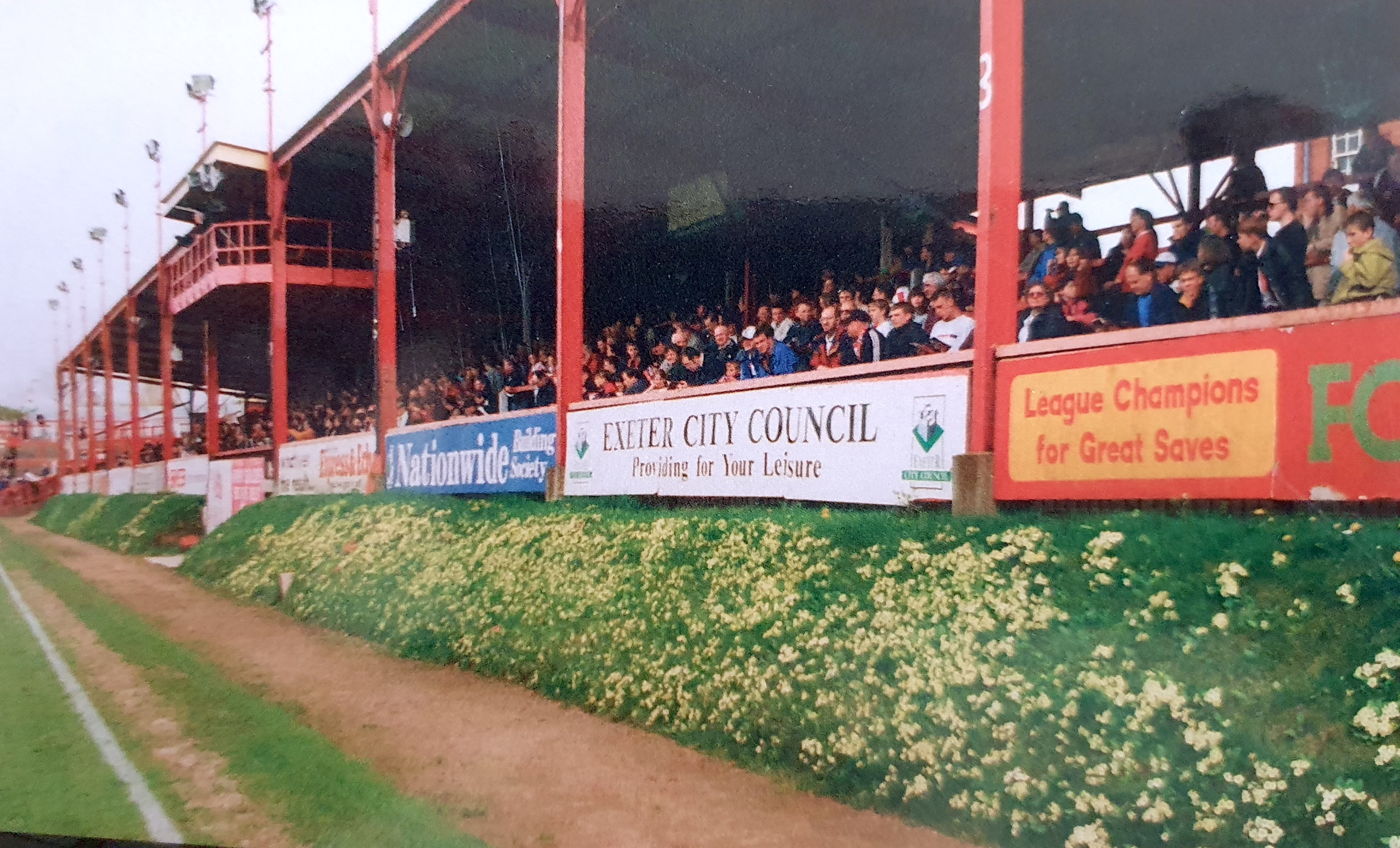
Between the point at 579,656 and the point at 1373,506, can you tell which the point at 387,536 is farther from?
the point at 1373,506

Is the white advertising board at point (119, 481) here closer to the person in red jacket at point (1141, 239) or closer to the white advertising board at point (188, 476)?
the white advertising board at point (188, 476)

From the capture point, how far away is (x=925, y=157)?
20.3 feet

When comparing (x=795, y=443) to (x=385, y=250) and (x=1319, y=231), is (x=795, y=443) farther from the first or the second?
(x=385, y=250)

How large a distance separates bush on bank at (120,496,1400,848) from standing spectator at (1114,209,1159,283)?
158 centimetres

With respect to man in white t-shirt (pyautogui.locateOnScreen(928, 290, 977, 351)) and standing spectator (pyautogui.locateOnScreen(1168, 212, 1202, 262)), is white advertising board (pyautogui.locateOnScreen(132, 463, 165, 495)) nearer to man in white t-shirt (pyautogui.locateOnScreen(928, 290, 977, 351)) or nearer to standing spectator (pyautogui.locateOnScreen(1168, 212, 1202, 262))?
man in white t-shirt (pyautogui.locateOnScreen(928, 290, 977, 351))

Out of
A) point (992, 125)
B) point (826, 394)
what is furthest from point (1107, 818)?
point (992, 125)

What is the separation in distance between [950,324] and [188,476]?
23.0m

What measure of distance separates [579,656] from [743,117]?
4.62 meters

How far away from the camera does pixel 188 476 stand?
2428 cm

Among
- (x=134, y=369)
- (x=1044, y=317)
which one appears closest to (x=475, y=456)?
(x=1044, y=317)

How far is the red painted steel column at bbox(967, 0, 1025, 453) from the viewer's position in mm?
5512

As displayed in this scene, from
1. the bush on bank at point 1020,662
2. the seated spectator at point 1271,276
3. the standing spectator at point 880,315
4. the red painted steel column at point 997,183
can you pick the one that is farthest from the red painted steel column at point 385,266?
the seated spectator at point 1271,276

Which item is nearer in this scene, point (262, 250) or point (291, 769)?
point (291, 769)

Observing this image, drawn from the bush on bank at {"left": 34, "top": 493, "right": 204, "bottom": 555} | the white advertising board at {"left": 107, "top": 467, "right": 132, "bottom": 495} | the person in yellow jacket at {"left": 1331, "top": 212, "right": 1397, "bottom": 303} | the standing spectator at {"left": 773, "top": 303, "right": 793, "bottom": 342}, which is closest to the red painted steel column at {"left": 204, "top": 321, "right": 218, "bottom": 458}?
the bush on bank at {"left": 34, "top": 493, "right": 204, "bottom": 555}
